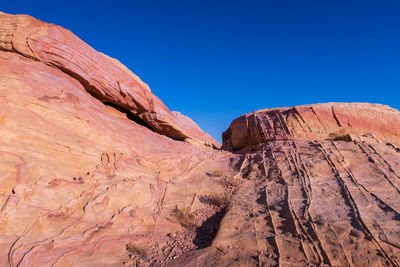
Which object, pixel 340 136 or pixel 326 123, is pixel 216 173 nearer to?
pixel 340 136

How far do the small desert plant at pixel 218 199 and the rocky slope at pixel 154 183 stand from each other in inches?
1.7

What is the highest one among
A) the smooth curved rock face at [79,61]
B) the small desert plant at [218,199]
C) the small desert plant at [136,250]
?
the smooth curved rock face at [79,61]

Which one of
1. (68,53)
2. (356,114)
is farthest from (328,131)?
(68,53)

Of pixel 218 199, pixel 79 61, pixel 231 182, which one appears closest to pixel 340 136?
pixel 231 182

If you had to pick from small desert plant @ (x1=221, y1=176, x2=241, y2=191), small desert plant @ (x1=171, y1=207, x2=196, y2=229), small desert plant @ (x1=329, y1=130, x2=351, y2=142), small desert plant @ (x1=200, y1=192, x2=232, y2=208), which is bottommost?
small desert plant @ (x1=171, y1=207, x2=196, y2=229)

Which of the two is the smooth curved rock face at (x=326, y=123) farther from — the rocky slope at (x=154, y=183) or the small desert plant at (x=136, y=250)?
the small desert plant at (x=136, y=250)

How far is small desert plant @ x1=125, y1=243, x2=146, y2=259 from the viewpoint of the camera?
4.08 meters

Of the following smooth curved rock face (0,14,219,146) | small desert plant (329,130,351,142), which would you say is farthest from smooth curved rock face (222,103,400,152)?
smooth curved rock face (0,14,219,146)

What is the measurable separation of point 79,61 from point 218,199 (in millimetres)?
7516

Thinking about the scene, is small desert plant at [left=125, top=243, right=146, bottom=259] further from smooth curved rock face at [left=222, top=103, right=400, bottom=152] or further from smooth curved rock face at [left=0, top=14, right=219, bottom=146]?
smooth curved rock face at [left=222, top=103, right=400, bottom=152]

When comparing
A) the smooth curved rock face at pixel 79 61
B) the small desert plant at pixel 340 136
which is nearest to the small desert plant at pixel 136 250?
the smooth curved rock face at pixel 79 61

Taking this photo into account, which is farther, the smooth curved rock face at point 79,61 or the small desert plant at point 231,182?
the small desert plant at point 231,182

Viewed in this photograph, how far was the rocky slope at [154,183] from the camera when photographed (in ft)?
12.2

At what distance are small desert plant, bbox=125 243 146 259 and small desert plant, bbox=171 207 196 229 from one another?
132cm
